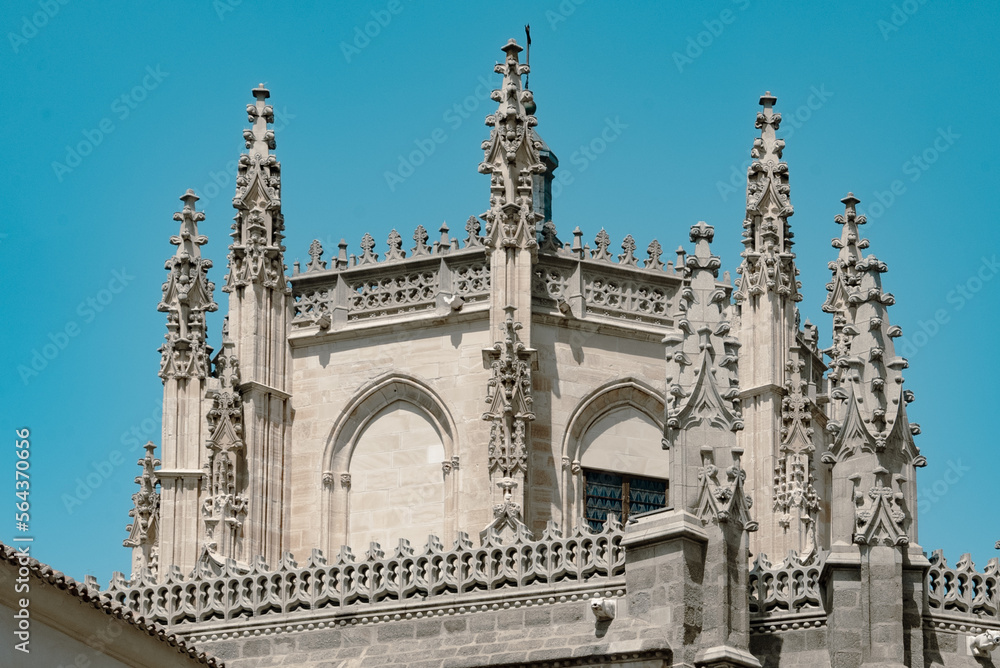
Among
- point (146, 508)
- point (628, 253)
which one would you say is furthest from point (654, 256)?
point (146, 508)

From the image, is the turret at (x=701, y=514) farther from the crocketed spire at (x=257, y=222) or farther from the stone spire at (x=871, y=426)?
the crocketed spire at (x=257, y=222)

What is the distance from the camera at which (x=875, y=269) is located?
31078 mm

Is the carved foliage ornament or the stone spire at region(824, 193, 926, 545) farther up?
the carved foliage ornament

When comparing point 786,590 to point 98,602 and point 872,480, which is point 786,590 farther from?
point 98,602

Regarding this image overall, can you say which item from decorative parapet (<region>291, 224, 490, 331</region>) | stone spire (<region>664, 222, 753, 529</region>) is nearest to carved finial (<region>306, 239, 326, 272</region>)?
decorative parapet (<region>291, 224, 490, 331</region>)

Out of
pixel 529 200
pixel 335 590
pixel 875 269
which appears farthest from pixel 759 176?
pixel 335 590

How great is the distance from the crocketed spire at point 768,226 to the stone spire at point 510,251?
3412mm

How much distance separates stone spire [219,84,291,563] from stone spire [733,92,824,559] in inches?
297

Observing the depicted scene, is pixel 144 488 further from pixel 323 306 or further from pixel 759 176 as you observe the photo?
pixel 759 176

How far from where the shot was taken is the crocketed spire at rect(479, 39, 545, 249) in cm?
4047

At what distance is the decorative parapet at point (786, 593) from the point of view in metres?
30.0

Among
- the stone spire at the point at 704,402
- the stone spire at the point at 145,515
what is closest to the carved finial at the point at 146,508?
the stone spire at the point at 145,515

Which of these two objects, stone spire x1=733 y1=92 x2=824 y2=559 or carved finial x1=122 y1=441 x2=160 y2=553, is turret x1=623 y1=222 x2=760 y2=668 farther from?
carved finial x1=122 y1=441 x2=160 y2=553

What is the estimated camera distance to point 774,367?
39.2 metres
